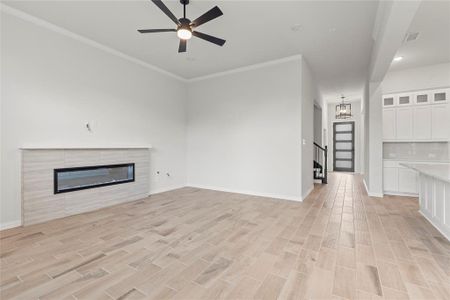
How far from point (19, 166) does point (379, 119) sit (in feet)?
23.1

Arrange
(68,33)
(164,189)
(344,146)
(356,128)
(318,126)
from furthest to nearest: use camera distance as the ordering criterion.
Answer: (344,146)
(356,128)
(318,126)
(164,189)
(68,33)

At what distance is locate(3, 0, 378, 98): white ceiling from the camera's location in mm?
2877

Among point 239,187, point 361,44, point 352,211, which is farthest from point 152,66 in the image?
point 352,211

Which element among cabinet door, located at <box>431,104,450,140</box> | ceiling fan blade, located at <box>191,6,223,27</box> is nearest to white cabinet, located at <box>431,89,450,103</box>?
cabinet door, located at <box>431,104,450,140</box>

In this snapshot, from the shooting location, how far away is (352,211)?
148 inches

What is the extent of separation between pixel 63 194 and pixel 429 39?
22.6 ft

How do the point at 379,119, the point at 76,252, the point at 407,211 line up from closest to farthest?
1. the point at 76,252
2. the point at 407,211
3. the point at 379,119

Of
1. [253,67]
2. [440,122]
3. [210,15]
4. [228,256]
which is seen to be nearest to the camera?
[228,256]

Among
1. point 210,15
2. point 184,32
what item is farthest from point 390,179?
point 184,32

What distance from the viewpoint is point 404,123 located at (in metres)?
5.01

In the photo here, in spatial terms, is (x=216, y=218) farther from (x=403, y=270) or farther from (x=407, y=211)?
(x=407, y=211)

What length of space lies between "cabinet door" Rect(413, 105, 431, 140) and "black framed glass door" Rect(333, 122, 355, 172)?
493cm

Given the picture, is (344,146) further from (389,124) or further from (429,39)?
(429,39)

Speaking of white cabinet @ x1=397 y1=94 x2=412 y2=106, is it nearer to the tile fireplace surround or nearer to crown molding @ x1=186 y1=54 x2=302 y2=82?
crown molding @ x1=186 y1=54 x2=302 y2=82
